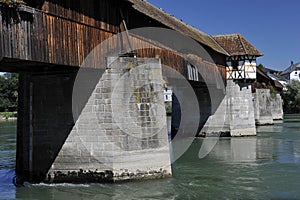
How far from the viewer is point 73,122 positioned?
33.0ft

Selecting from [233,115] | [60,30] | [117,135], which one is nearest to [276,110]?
[233,115]

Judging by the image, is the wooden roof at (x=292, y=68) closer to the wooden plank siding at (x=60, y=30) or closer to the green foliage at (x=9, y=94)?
the green foliage at (x=9, y=94)

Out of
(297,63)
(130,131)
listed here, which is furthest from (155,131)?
(297,63)

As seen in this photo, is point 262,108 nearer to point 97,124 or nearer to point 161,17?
point 161,17

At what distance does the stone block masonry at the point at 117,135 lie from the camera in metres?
9.78

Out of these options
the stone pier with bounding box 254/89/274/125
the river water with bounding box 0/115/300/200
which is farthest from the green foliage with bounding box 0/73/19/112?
the river water with bounding box 0/115/300/200

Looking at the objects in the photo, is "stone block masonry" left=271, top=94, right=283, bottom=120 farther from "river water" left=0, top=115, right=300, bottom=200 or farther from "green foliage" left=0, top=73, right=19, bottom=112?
"green foliage" left=0, top=73, right=19, bottom=112

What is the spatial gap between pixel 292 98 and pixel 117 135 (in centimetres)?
4686

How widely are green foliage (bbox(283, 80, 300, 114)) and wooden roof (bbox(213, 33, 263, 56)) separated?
29.3 m

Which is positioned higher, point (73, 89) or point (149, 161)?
point (73, 89)

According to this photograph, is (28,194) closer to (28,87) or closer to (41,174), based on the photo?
(41,174)

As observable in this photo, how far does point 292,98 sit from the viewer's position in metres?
51.7

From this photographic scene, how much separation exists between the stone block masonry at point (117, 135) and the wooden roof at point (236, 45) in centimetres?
1369

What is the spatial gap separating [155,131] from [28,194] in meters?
3.68
